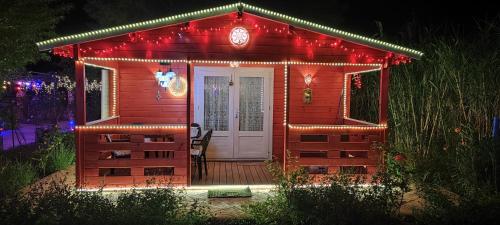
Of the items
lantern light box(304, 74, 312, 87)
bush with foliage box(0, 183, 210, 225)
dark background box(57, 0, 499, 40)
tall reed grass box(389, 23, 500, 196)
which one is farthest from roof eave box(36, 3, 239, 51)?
dark background box(57, 0, 499, 40)

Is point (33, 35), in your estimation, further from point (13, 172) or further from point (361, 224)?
point (361, 224)

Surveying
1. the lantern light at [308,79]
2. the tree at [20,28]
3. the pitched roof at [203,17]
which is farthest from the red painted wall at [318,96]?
the tree at [20,28]

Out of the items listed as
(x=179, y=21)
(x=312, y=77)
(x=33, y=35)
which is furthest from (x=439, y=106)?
(x=33, y=35)

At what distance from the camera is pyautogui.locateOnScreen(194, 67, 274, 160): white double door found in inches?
356

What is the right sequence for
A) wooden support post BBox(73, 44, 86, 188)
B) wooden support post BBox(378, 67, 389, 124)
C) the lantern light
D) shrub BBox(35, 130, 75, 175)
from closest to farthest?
wooden support post BBox(73, 44, 86, 188)
wooden support post BBox(378, 67, 389, 124)
shrub BBox(35, 130, 75, 175)
the lantern light

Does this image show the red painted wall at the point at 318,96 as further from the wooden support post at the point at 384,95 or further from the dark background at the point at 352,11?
the dark background at the point at 352,11

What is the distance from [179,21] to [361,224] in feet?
12.6

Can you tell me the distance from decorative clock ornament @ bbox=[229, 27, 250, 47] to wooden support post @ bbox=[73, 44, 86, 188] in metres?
2.30

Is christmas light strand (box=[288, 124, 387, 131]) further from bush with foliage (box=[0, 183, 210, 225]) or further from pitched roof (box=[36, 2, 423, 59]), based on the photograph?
bush with foliage (box=[0, 183, 210, 225])

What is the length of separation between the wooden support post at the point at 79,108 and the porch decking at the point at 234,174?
177 centimetres

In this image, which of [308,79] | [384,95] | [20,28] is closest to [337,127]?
[384,95]

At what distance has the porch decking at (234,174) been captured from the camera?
7.04 meters

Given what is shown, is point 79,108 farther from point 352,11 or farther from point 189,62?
point 352,11

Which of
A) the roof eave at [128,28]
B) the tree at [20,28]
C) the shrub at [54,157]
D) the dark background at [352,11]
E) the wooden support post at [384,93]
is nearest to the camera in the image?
the roof eave at [128,28]
